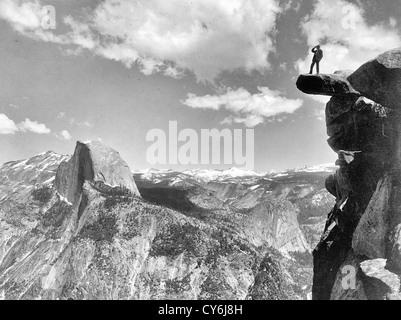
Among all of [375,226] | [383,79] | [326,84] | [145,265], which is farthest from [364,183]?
[145,265]

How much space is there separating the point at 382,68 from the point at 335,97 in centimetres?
476

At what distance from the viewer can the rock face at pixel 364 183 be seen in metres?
23.2

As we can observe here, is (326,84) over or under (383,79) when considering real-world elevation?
over

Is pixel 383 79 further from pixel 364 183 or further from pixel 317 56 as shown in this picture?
pixel 364 183

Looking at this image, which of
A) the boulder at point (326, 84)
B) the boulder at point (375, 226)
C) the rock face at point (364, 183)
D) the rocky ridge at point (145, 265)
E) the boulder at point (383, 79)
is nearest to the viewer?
the rock face at point (364, 183)

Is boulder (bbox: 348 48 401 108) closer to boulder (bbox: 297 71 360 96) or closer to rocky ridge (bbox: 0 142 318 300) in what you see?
boulder (bbox: 297 71 360 96)

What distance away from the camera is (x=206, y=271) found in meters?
146

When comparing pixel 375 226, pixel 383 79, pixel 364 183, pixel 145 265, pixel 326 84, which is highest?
pixel 326 84

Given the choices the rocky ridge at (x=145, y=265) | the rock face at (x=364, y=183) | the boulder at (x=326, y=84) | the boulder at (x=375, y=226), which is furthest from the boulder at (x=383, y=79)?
the rocky ridge at (x=145, y=265)

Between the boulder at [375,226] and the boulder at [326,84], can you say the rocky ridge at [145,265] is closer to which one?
the boulder at [375,226]

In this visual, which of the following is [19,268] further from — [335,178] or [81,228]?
[335,178]

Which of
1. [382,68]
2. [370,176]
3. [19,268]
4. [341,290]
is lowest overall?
[19,268]

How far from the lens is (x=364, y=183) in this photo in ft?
91.5
